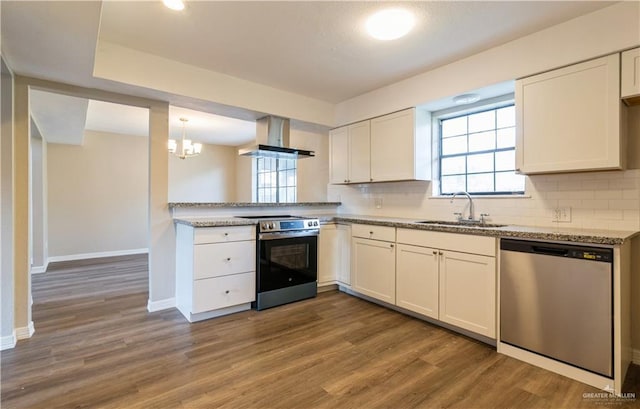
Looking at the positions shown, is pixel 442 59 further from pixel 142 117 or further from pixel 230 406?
pixel 142 117

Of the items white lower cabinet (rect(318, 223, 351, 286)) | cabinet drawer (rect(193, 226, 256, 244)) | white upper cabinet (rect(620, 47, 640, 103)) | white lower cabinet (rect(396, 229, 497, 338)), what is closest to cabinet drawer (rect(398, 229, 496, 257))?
white lower cabinet (rect(396, 229, 497, 338))

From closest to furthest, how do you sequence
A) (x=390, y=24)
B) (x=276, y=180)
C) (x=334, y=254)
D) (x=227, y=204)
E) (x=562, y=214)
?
(x=390, y=24) < (x=562, y=214) < (x=227, y=204) < (x=334, y=254) < (x=276, y=180)

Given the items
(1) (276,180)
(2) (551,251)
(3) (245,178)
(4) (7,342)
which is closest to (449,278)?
(2) (551,251)

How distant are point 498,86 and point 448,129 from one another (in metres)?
0.79

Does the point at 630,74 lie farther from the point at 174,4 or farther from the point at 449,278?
the point at 174,4

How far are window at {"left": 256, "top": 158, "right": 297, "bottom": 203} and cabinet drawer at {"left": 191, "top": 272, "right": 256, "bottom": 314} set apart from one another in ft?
9.31

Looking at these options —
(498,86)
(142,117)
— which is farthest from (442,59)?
(142,117)

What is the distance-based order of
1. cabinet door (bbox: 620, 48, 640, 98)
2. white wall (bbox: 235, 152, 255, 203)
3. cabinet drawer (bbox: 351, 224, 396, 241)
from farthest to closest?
white wall (bbox: 235, 152, 255, 203) → cabinet drawer (bbox: 351, 224, 396, 241) → cabinet door (bbox: 620, 48, 640, 98)

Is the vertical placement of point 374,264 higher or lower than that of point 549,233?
lower

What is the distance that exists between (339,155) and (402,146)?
3.41ft

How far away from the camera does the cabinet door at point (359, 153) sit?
12.4 feet

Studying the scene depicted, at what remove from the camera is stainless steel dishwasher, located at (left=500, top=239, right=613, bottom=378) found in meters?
1.84

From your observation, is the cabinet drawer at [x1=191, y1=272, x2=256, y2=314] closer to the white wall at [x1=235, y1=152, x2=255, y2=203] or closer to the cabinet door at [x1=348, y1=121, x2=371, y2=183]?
the cabinet door at [x1=348, y1=121, x2=371, y2=183]

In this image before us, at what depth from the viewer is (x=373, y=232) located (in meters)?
3.29
